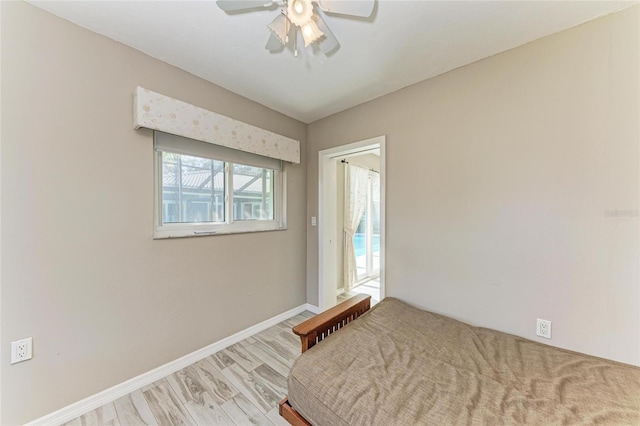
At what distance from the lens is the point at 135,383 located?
170cm

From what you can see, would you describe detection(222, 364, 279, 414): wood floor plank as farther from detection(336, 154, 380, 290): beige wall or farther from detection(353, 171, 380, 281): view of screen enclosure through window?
detection(353, 171, 380, 281): view of screen enclosure through window

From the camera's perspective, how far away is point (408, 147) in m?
2.17

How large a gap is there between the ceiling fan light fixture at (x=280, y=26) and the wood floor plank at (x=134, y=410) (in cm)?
240

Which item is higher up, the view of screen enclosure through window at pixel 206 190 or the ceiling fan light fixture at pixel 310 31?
the ceiling fan light fixture at pixel 310 31

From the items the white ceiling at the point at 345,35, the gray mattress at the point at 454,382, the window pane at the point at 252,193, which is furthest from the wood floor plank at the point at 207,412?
the white ceiling at the point at 345,35

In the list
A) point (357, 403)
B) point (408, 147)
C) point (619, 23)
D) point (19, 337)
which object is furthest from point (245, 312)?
point (619, 23)

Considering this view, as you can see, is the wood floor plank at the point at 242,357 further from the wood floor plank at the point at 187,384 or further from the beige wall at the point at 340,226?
the beige wall at the point at 340,226

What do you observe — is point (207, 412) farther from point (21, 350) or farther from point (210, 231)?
point (210, 231)

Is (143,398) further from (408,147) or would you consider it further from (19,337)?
(408,147)

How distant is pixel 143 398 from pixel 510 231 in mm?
2805

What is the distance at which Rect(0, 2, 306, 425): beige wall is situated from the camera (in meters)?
1.32

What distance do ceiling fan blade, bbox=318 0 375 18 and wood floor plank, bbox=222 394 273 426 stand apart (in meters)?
2.42

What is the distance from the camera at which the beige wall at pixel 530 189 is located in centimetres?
135

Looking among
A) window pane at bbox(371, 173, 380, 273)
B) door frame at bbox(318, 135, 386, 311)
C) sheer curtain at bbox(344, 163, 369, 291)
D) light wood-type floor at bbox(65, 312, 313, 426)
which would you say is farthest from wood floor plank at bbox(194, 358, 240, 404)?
window pane at bbox(371, 173, 380, 273)
